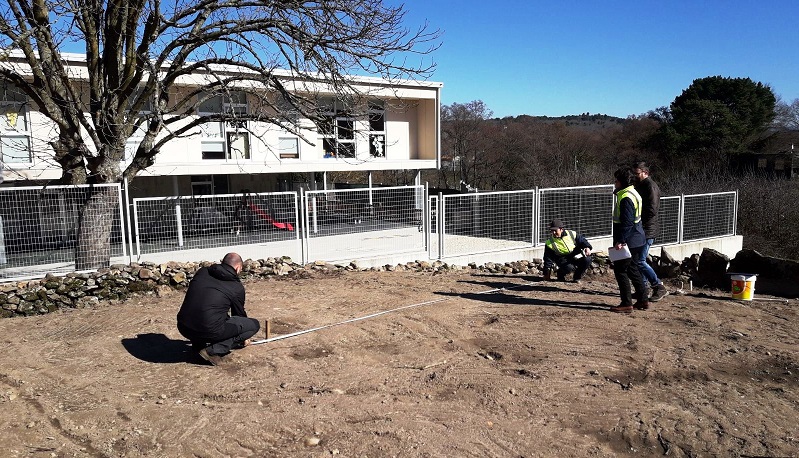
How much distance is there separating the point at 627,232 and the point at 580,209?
836 centimetres

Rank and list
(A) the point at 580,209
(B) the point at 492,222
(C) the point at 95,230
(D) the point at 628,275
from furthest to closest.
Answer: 1. (A) the point at 580,209
2. (B) the point at 492,222
3. (C) the point at 95,230
4. (D) the point at 628,275

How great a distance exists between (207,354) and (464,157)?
41.5 metres

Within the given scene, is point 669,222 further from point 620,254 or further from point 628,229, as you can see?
point 620,254

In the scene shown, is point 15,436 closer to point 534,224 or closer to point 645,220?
point 645,220

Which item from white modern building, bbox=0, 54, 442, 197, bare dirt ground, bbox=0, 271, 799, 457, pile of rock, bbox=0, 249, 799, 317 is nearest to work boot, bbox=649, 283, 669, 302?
bare dirt ground, bbox=0, 271, 799, 457

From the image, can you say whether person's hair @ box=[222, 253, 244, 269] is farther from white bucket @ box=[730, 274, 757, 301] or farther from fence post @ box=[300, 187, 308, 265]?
white bucket @ box=[730, 274, 757, 301]

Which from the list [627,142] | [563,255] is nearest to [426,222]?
[563,255]

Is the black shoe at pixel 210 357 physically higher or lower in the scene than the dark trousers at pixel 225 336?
lower

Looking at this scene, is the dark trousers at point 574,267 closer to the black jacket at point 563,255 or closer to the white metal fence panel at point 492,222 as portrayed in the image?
the black jacket at point 563,255

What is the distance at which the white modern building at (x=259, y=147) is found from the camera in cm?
1501

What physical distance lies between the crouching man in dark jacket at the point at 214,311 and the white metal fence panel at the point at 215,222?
16.9 feet

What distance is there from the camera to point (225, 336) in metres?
5.56

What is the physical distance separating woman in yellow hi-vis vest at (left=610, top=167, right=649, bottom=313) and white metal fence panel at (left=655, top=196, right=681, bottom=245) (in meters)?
9.46

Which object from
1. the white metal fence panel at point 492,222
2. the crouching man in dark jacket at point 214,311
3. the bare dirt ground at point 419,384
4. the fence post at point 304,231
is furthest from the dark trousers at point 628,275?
the fence post at point 304,231
